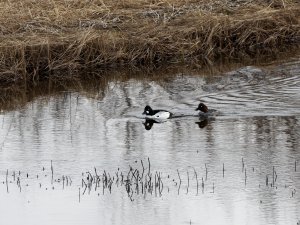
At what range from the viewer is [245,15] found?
20.3m

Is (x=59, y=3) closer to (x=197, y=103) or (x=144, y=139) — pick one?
(x=197, y=103)

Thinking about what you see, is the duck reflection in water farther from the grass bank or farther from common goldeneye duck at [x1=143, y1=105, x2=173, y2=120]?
the grass bank

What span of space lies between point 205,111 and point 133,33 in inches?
191

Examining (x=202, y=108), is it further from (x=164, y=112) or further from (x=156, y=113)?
(x=156, y=113)

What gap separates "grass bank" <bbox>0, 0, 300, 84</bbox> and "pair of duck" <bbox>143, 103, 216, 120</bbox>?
353cm

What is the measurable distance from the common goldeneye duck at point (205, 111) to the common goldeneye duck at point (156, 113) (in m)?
0.45

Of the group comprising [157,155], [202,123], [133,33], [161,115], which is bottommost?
[157,155]

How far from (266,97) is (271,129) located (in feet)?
6.18

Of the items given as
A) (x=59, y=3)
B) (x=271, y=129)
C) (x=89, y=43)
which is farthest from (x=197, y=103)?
(x=59, y=3)

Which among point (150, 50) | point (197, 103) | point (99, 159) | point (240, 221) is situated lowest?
point (240, 221)

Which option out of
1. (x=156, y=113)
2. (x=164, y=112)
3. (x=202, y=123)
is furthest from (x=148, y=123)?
(x=202, y=123)

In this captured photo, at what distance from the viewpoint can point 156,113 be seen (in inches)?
585

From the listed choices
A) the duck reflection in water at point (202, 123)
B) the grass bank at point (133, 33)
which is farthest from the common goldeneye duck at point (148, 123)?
the grass bank at point (133, 33)

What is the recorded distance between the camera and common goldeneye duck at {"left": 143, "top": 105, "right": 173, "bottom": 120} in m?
14.9
